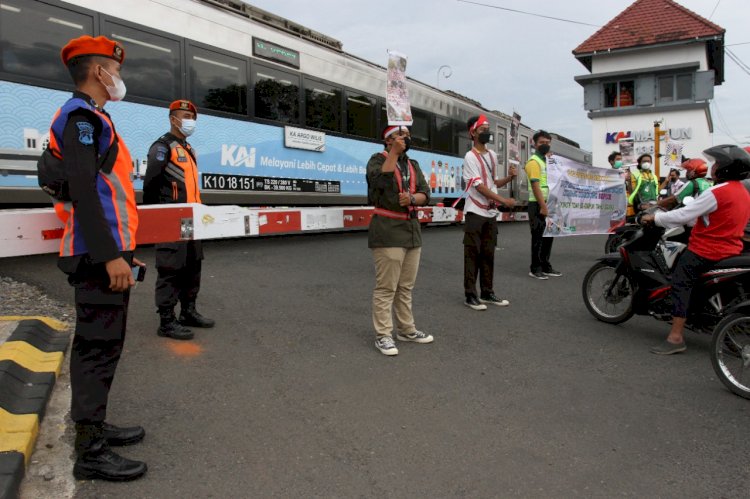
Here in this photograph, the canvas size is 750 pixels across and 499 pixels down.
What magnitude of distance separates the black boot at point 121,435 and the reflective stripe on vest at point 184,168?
2.22 meters

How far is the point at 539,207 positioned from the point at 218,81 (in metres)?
5.59

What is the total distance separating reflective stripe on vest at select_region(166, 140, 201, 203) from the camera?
4.67m

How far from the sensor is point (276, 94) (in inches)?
413

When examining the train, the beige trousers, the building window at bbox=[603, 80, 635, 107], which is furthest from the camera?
the building window at bbox=[603, 80, 635, 107]

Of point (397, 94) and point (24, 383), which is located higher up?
point (397, 94)

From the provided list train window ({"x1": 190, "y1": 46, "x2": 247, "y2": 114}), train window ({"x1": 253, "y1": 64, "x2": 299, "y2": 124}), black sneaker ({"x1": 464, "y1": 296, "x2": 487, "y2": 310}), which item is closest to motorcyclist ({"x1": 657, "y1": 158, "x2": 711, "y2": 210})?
black sneaker ({"x1": 464, "y1": 296, "x2": 487, "y2": 310})

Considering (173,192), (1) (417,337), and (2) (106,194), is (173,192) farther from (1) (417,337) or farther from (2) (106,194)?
(1) (417,337)

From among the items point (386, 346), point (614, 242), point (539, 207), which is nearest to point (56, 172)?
point (386, 346)

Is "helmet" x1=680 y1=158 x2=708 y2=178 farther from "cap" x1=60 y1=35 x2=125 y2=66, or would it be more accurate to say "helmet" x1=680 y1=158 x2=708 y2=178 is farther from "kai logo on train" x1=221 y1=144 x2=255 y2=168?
"kai logo on train" x1=221 y1=144 x2=255 y2=168

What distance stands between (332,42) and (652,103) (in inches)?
1042

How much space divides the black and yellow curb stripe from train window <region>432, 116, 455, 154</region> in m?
12.0

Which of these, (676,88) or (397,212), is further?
(676,88)

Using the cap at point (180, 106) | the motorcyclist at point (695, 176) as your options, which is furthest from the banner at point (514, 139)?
the cap at point (180, 106)

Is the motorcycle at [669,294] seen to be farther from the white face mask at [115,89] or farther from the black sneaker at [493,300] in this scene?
the white face mask at [115,89]
